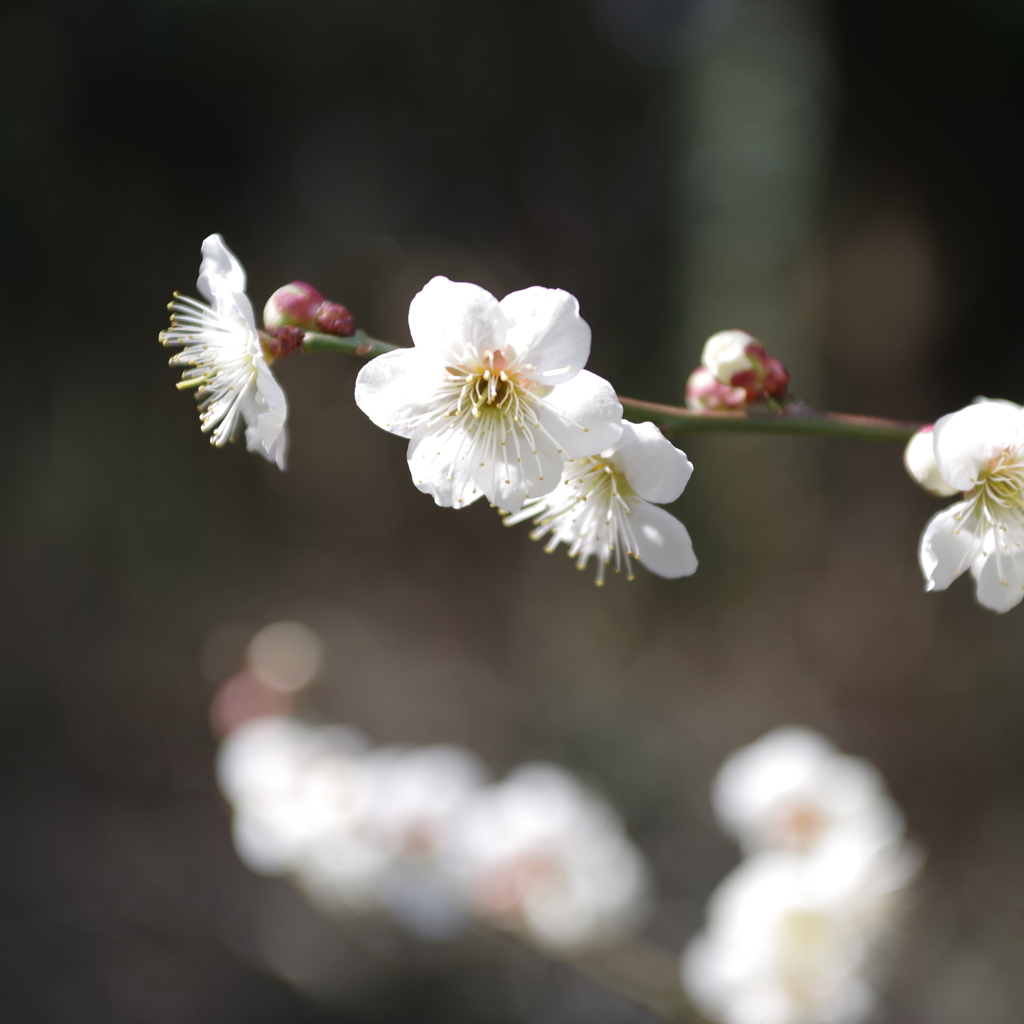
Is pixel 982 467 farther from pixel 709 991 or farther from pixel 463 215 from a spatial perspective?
pixel 463 215

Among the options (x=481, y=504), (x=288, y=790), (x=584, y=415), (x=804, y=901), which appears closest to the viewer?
(x=584, y=415)

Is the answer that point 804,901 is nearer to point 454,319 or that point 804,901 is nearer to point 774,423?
point 774,423

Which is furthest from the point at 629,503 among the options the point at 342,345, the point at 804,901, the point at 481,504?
the point at 481,504

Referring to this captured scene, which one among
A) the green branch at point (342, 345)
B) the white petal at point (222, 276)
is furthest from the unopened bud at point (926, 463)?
the white petal at point (222, 276)

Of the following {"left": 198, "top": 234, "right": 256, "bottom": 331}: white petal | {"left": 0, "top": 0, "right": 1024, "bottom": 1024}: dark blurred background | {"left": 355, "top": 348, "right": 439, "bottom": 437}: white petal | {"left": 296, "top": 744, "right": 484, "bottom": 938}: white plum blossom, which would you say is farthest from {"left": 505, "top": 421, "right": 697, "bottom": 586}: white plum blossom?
{"left": 0, "top": 0, "right": 1024, "bottom": 1024}: dark blurred background

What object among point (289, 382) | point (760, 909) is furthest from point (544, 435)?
point (289, 382)

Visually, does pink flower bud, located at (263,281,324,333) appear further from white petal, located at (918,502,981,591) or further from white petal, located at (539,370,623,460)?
white petal, located at (918,502,981,591)

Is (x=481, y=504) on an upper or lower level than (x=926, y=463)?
upper
